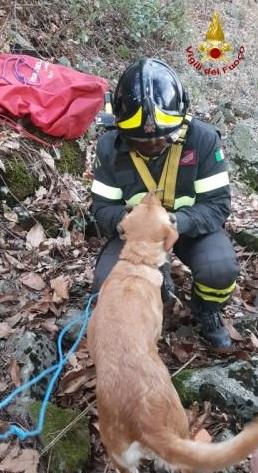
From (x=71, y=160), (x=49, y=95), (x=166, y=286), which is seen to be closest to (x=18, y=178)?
(x=71, y=160)

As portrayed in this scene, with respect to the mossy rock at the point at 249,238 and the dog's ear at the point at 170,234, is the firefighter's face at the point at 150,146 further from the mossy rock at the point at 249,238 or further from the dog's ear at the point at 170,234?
the mossy rock at the point at 249,238

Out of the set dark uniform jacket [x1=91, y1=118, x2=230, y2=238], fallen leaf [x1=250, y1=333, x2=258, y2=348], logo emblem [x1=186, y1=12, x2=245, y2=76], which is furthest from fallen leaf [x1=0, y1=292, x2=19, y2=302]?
logo emblem [x1=186, y1=12, x2=245, y2=76]

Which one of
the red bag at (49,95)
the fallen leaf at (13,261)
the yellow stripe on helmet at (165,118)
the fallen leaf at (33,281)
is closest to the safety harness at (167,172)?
the yellow stripe on helmet at (165,118)

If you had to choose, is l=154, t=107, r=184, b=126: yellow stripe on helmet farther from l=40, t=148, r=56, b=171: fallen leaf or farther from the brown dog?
l=40, t=148, r=56, b=171: fallen leaf

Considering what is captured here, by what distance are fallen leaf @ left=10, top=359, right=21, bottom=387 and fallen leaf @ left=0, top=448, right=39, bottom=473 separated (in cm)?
47

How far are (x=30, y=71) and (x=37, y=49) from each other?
73.4 inches

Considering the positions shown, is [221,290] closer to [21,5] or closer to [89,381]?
[89,381]

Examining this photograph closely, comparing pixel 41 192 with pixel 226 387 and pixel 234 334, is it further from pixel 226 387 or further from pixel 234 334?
pixel 226 387

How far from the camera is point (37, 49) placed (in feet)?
25.0

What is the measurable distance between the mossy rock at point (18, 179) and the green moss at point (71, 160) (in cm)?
50

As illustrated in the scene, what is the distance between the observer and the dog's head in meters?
3.32

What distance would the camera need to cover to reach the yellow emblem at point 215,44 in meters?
11.5

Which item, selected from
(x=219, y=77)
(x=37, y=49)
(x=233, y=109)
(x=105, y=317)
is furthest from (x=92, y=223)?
(x=219, y=77)

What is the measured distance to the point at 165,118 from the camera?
3.66m
